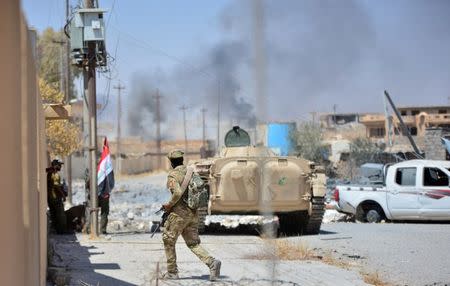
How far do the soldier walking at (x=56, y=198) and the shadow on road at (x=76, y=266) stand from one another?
1.33 meters

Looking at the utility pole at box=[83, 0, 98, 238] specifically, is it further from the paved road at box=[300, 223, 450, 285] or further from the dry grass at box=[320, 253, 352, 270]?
the dry grass at box=[320, 253, 352, 270]

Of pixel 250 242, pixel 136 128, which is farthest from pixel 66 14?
pixel 136 128

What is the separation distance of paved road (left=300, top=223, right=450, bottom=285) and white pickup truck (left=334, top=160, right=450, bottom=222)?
35 centimetres

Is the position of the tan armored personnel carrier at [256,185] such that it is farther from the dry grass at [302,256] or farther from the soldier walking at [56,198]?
the soldier walking at [56,198]

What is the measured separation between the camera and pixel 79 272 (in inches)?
363

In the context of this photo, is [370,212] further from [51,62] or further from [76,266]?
[51,62]

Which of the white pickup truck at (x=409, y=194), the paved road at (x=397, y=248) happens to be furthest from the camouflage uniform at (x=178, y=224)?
the white pickup truck at (x=409, y=194)

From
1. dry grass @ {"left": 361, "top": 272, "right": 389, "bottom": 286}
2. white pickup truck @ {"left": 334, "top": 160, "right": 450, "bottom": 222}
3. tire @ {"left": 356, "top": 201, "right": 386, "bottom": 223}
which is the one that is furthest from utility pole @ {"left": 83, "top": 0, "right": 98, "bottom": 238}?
tire @ {"left": 356, "top": 201, "right": 386, "bottom": 223}

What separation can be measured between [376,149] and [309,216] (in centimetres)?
2511

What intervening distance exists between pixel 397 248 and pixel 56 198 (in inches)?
258

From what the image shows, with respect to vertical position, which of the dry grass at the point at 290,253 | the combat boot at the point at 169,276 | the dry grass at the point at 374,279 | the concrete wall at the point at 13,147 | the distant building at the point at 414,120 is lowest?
the dry grass at the point at 290,253

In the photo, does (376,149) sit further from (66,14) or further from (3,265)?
(3,265)

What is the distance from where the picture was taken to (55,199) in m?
14.5

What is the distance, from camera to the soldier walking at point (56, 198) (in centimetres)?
1441
